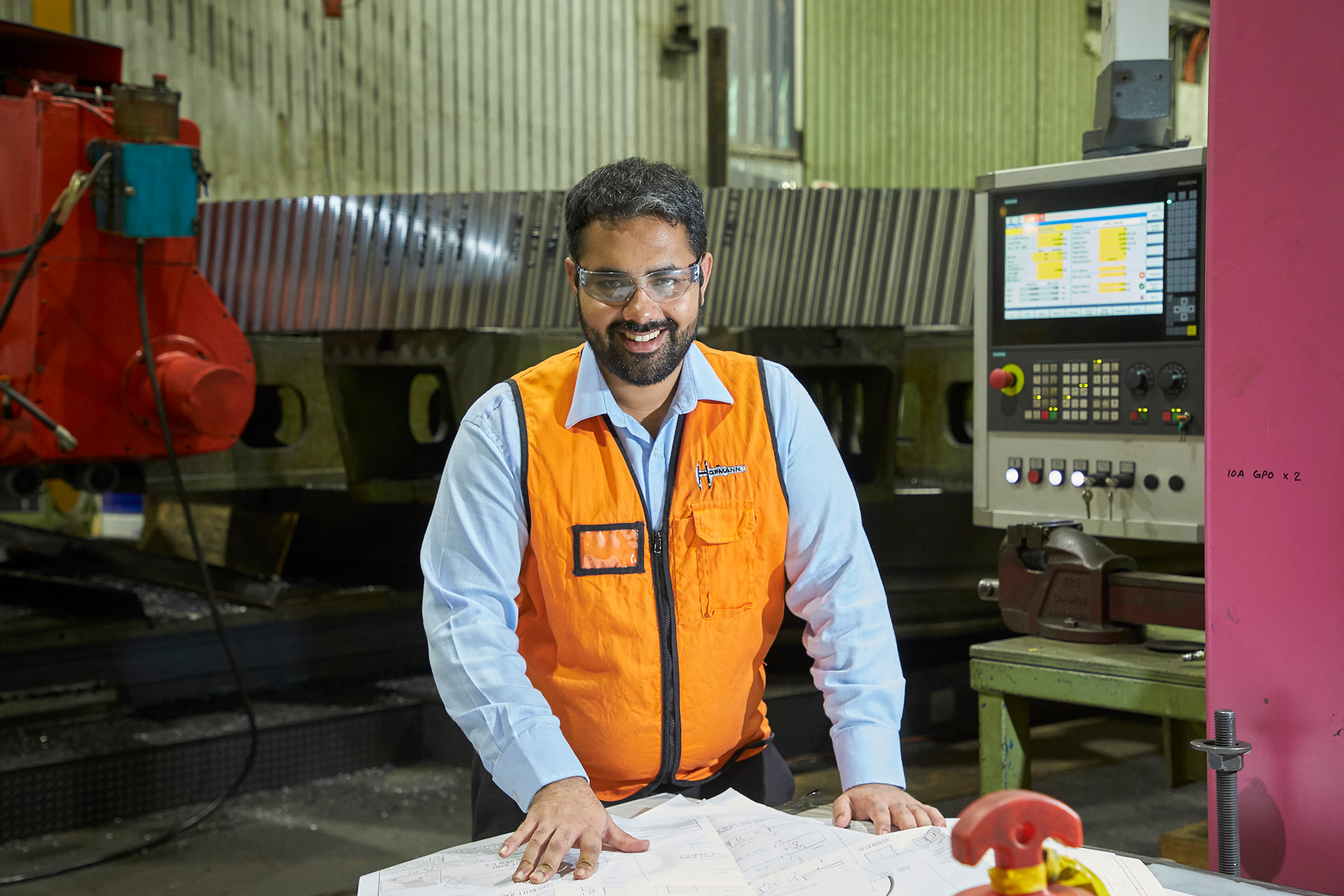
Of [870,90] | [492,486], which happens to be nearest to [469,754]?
[492,486]

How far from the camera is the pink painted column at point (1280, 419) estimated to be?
4.10ft

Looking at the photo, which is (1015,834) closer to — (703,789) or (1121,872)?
(1121,872)

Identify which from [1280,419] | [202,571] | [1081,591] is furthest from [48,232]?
[1280,419]

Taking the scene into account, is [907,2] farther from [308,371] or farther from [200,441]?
[200,441]

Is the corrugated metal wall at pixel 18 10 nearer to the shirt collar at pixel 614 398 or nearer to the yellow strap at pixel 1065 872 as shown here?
the shirt collar at pixel 614 398

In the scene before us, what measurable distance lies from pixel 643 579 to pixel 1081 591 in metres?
0.90

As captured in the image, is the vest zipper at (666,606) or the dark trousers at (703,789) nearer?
the vest zipper at (666,606)

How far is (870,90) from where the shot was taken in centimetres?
802

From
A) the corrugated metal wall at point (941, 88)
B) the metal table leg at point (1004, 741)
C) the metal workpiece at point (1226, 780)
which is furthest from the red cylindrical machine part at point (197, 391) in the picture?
the corrugated metal wall at point (941, 88)

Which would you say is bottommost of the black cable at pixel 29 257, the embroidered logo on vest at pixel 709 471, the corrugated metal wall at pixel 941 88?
the embroidered logo on vest at pixel 709 471

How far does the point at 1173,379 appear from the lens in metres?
2.13

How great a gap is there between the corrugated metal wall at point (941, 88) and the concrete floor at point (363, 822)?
5000 mm

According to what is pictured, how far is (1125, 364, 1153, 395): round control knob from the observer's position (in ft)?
7.11

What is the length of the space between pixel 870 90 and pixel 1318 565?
23.9 feet
